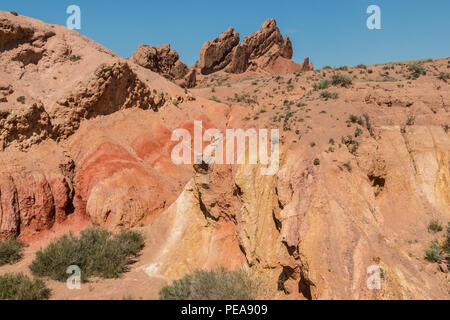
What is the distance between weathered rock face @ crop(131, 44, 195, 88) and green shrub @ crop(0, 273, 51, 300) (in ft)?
129

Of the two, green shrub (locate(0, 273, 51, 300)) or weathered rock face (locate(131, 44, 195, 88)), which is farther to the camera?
weathered rock face (locate(131, 44, 195, 88))

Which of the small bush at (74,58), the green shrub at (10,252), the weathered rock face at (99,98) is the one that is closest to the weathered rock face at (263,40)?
the small bush at (74,58)

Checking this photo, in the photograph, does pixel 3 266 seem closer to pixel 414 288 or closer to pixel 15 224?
pixel 15 224

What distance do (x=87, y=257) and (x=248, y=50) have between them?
50.1 metres

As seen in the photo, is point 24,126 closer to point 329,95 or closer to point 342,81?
point 329,95

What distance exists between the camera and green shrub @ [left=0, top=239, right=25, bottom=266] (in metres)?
12.9

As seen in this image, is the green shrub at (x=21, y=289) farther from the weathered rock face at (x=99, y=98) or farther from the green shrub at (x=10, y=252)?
the weathered rock face at (x=99, y=98)

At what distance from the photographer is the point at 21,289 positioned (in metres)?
9.64

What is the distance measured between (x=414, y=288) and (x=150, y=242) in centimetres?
1039

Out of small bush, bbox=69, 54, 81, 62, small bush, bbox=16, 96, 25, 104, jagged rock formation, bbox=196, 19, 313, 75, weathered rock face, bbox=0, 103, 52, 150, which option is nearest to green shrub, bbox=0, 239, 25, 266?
weathered rock face, bbox=0, 103, 52, 150

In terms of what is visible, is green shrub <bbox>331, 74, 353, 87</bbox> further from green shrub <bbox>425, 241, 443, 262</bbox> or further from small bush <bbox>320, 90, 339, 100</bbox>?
green shrub <bbox>425, 241, 443, 262</bbox>

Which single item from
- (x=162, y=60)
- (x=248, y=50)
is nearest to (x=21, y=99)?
(x=162, y=60)
